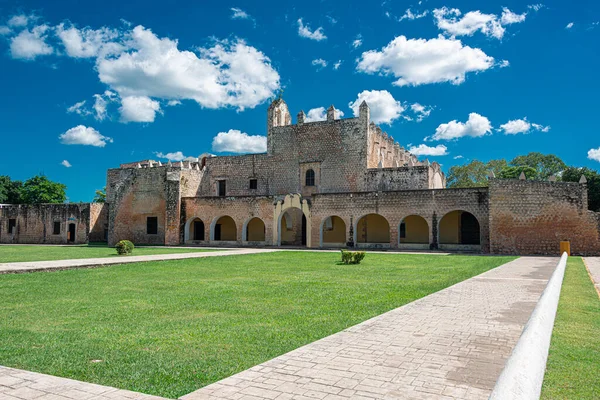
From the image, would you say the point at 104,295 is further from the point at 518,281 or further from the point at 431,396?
the point at 518,281

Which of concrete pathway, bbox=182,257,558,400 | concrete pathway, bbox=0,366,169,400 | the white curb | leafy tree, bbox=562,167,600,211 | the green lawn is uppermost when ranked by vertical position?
leafy tree, bbox=562,167,600,211

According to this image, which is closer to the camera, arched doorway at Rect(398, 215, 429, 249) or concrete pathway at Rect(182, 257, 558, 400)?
concrete pathway at Rect(182, 257, 558, 400)

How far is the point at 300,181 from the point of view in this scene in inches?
1266

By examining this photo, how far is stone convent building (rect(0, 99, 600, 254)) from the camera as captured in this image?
2094 centimetres

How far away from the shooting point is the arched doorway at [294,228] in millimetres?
29266

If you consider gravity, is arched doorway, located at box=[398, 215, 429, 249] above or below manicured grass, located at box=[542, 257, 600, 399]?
above

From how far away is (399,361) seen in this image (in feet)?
13.5

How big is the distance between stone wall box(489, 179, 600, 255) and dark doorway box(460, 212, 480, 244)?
4927 mm

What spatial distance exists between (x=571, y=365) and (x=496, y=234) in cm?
1868

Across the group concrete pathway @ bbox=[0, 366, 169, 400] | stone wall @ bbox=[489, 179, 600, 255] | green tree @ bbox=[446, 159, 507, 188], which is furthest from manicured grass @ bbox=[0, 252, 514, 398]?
green tree @ bbox=[446, 159, 507, 188]

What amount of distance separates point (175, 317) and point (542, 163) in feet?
179

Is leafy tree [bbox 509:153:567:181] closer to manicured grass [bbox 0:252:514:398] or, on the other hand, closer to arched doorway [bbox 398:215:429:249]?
arched doorway [bbox 398:215:429:249]

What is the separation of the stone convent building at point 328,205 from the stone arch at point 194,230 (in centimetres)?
8

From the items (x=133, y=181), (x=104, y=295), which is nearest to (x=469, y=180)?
(x=133, y=181)
